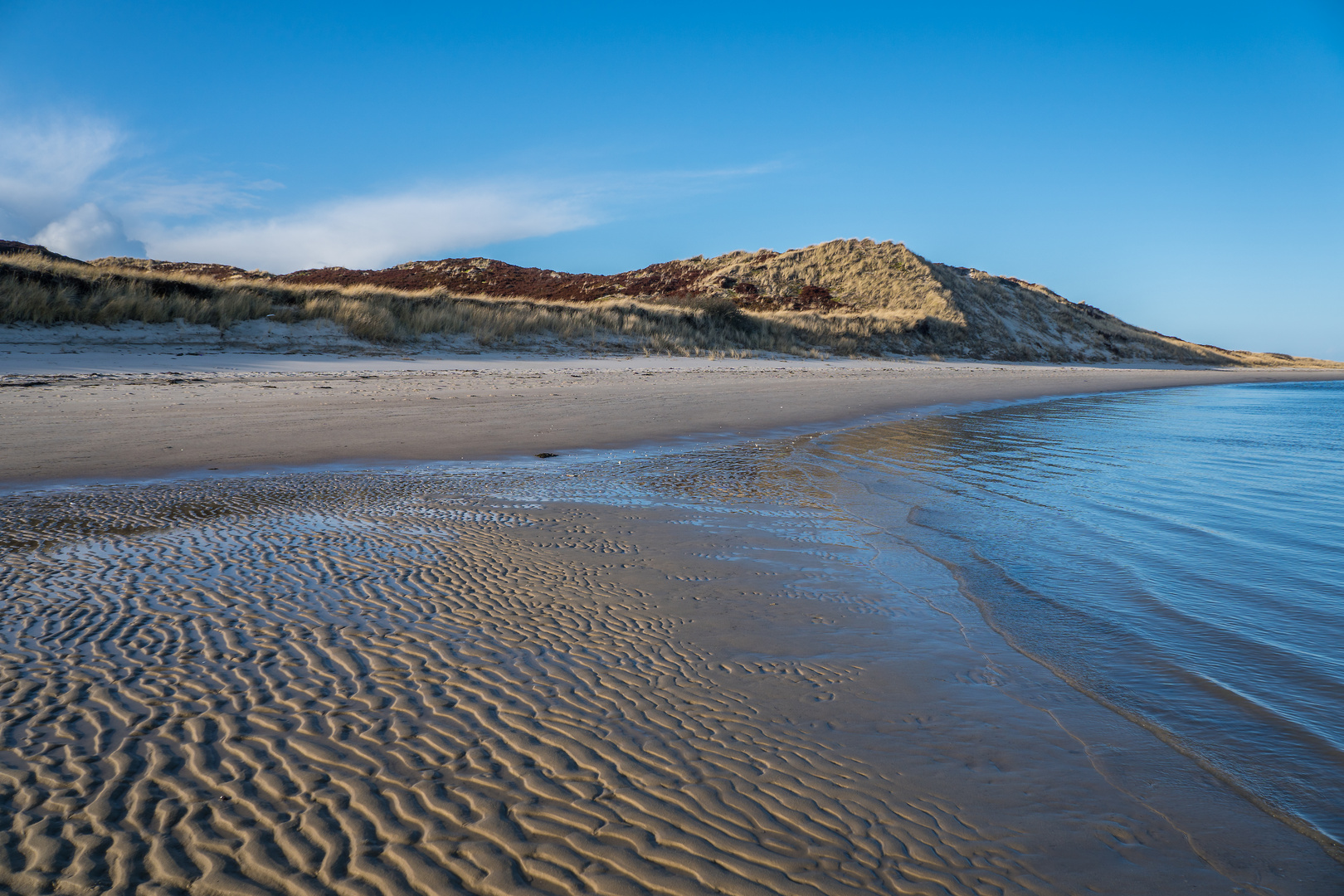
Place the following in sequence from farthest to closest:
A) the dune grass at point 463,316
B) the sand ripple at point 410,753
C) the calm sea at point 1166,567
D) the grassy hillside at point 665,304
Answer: the grassy hillside at point 665,304 → the dune grass at point 463,316 → the calm sea at point 1166,567 → the sand ripple at point 410,753

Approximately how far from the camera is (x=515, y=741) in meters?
2.07

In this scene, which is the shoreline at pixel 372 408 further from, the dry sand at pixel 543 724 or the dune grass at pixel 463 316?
the dune grass at pixel 463 316

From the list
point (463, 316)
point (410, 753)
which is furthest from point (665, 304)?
point (410, 753)

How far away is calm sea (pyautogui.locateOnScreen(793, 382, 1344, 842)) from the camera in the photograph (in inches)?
91.4

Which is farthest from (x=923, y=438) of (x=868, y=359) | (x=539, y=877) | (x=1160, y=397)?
(x=868, y=359)

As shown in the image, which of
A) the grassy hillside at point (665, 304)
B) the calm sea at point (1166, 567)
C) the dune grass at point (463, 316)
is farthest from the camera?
the grassy hillside at point (665, 304)

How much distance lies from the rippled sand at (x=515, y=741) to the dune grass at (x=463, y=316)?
14964 millimetres

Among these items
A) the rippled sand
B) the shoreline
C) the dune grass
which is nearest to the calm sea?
the rippled sand

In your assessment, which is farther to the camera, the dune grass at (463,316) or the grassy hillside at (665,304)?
the grassy hillside at (665,304)

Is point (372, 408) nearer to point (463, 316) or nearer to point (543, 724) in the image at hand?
point (543, 724)

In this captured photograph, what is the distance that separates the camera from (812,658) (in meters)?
2.69

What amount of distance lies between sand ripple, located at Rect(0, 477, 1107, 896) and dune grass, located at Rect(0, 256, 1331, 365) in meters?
15.4

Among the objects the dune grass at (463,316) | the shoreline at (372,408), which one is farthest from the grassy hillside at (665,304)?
the shoreline at (372,408)

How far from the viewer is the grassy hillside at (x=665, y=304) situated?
54.2ft
